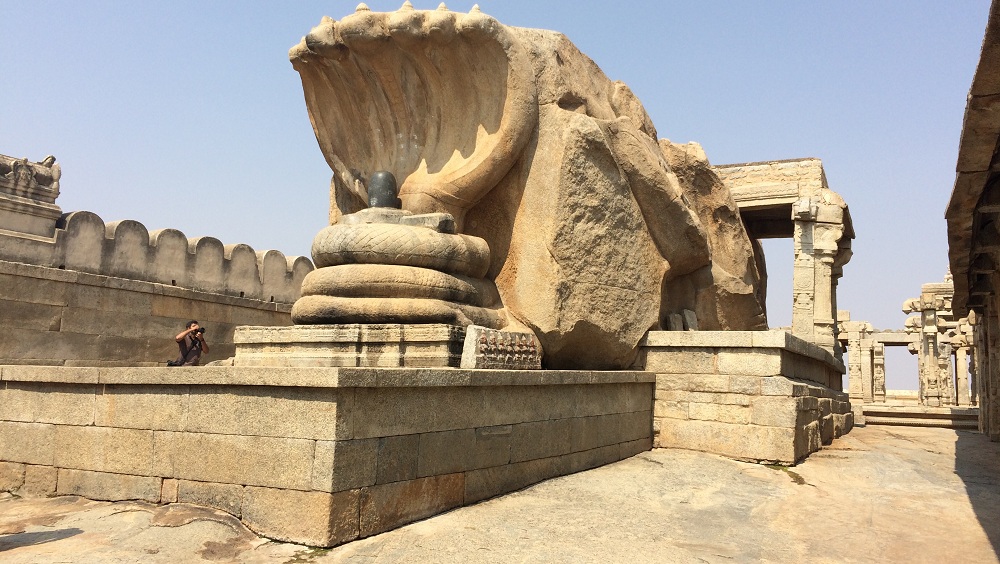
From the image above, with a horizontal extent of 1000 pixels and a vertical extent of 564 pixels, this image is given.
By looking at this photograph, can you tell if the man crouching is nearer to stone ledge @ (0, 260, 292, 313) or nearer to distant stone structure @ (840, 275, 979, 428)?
stone ledge @ (0, 260, 292, 313)

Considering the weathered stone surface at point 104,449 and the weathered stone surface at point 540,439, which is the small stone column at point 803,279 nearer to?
the weathered stone surface at point 540,439

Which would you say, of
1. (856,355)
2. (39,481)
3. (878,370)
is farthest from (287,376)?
(878,370)

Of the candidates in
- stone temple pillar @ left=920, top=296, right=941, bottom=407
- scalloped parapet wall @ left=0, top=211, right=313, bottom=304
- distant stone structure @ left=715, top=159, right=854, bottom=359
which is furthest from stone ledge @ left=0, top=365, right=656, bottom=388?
stone temple pillar @ left=920, top=296, right=941, bottom=407

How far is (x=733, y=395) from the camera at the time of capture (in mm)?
7523

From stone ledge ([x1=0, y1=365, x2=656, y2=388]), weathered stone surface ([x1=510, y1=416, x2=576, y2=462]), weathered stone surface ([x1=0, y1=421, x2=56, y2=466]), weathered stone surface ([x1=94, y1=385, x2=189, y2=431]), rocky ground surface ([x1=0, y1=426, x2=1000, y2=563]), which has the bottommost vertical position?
rocky ground surface ([x1=0, y1=426, x2=1000, y2=563])

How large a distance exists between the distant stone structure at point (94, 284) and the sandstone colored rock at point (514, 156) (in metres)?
2.89

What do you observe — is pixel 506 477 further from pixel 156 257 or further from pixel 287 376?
pixel 156 257

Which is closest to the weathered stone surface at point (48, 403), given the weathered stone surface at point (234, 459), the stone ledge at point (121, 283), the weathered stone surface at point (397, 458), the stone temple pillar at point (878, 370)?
the weathered stone surface at point (234, 459)

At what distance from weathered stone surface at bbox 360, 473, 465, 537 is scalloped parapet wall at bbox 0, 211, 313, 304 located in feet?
19.5

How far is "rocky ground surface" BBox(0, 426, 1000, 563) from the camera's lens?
404 centimetres

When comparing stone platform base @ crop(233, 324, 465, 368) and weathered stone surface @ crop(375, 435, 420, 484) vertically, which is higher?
stone platform base @ crop(233, 324, 465, 368)

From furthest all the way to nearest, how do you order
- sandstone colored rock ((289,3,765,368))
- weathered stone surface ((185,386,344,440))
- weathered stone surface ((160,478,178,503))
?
sandstone colored rock ((289,3,765,368)) < weathered stone surface ((160,478,178,503)) < weathered stone surface ((185,386,344,440))

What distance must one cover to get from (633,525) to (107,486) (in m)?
3.29

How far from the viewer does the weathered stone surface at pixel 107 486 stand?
472 centimetres
